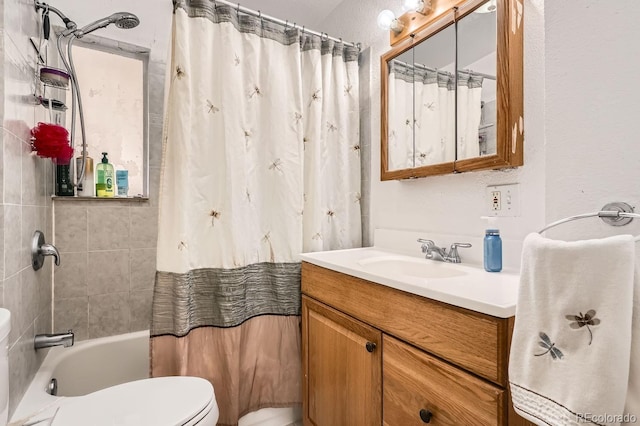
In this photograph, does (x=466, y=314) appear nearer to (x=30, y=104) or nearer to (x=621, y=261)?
(x=621, y=261)

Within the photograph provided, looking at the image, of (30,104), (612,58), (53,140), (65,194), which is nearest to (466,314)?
(612,58)

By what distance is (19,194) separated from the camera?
115 centimetres

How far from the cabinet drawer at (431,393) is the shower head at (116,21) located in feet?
6.27

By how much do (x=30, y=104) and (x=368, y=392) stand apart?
1.77m

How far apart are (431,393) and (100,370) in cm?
181

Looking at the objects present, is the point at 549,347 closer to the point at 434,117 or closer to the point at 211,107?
the point at 434,117

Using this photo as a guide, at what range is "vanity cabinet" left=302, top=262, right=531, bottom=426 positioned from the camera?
0.72 meters

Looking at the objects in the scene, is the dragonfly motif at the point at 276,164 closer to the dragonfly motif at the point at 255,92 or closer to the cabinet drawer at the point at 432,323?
the dragonfly motif at the point at 255,92

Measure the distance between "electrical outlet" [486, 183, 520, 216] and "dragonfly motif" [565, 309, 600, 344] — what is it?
1.85ft

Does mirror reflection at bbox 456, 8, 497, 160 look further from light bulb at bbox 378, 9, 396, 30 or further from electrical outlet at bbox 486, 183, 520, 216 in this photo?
light bulb at bbox 378, 9, 396, 30

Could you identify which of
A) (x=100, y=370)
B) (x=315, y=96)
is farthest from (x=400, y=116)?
(x=100, y=370)

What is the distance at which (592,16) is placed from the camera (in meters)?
0.74

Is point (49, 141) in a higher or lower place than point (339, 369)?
higher

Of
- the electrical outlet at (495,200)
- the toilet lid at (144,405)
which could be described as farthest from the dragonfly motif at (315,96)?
the toilet lid at (144,405)
